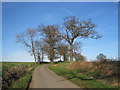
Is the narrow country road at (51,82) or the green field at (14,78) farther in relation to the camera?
the green field at (14,78)

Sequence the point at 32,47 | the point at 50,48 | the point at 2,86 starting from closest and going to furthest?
the point at 2,86
the point at 50,48
the point at 32,47

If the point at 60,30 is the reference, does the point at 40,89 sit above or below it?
below

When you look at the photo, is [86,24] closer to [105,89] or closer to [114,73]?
[114,73]

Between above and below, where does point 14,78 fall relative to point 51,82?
below

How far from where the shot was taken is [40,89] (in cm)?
973

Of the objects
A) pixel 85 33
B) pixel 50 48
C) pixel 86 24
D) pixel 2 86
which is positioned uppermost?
pixel 86 24

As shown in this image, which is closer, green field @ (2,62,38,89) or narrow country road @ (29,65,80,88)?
narrow country road @ (29,65,80,88)

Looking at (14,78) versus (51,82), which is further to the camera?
(14,78)

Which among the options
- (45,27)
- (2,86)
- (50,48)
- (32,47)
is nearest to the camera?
(2,86)

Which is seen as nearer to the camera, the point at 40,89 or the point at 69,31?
the point at 40,89

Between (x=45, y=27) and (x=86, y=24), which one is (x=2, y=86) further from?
(x=45, y=27)

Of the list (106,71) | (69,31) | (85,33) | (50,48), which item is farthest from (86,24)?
(50,48)

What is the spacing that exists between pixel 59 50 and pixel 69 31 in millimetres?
21377

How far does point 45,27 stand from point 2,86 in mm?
36137
